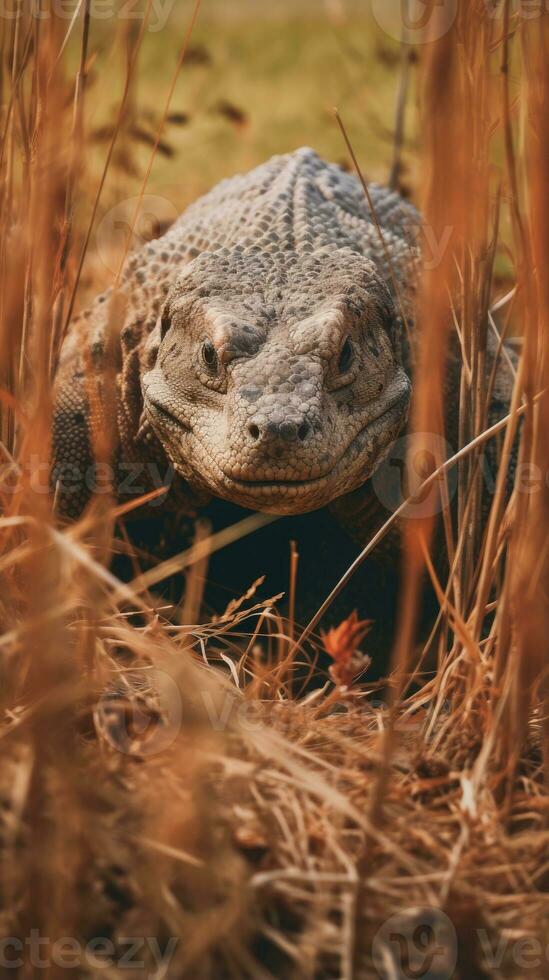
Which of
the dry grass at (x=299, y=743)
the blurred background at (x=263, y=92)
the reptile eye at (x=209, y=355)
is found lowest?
the dry grass at (x=299, y=743)

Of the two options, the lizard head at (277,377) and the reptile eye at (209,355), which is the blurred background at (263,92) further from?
the reptile eye at (209,355)

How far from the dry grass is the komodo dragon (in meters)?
0.45

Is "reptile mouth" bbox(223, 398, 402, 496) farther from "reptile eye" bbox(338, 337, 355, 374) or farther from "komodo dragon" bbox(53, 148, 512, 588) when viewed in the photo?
"reptile eye" bbox(338, 337, 355, 374)

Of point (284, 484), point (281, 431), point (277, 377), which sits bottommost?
point (284, 484)

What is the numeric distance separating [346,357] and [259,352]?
0.29 metres

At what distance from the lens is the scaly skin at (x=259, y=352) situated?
120 inches

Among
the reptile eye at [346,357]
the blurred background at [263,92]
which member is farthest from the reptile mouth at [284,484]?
the blurred background at [263,92]

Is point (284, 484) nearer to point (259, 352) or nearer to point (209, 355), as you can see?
point (259, 352)

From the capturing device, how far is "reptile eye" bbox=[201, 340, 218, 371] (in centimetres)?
335

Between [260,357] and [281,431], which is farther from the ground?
[260,357]

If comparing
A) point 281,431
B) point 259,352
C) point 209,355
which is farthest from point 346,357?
point 281,431

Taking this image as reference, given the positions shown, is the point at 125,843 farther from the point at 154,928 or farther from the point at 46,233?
the point at 46,233

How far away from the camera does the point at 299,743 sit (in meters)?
2.46

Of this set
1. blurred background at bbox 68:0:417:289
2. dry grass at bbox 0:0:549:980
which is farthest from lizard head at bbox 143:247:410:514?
blurred background at bbox 68:0:417:289
